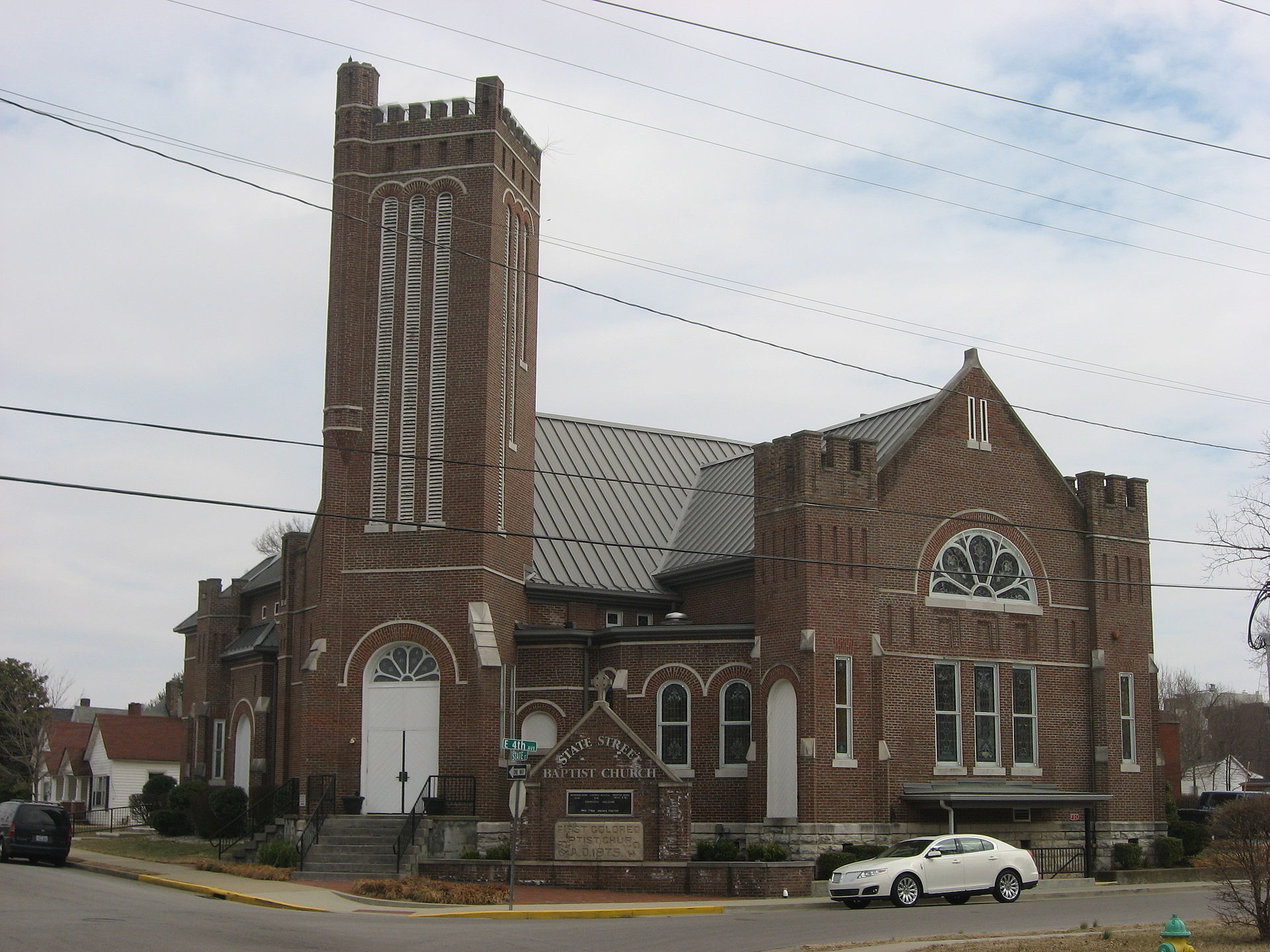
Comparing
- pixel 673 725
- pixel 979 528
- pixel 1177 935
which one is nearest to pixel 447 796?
pixel 673 725

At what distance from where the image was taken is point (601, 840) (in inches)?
1150

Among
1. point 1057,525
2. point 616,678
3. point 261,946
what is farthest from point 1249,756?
point 261,946

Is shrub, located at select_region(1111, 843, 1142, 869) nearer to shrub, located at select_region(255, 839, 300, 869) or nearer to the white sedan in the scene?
the white sedan

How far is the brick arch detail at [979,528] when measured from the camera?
33.8m

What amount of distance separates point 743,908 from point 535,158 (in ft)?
69.3

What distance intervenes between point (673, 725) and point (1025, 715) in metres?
8.86

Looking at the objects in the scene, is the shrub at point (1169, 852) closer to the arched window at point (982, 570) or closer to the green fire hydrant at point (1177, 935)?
the arched window at point (982, 570)

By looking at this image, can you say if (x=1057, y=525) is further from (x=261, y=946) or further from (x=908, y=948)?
(x=261, y=946)

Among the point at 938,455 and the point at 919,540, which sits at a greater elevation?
the point at 938,455

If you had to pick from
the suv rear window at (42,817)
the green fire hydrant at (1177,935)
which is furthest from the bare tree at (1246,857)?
the suv rear window at (42,817)

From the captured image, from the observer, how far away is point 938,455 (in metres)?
34.8

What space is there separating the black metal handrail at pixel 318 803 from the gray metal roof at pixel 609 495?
7275mm

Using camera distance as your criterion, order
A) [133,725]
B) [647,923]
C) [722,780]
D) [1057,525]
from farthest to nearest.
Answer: [133,725]
[1057,525]
[722,780]
[647,923]

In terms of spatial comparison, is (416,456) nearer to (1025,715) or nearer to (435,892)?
(435,892)
